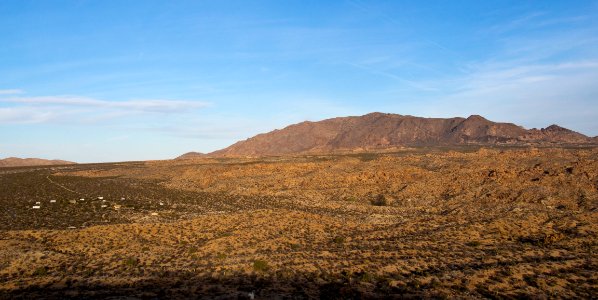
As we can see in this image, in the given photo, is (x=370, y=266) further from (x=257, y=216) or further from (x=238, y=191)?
(x=238, y=191)

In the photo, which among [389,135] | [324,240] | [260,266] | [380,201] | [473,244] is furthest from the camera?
[389,135]

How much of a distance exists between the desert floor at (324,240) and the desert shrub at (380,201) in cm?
14

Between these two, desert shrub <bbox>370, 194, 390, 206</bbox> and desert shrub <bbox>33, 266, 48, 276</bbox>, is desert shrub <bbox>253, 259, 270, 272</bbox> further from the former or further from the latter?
desert shrub <bbox>370, 194, 390, 206</bbox>

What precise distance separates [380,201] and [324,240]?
Result: 13.9m

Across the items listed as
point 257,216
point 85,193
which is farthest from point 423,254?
point 85,193

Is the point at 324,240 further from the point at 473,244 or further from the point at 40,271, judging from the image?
the point at 40,271

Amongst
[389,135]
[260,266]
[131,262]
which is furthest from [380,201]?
[389,135]

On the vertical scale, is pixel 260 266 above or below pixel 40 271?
below

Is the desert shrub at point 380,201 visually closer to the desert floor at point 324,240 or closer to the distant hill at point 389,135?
the desert floor at point 324,240

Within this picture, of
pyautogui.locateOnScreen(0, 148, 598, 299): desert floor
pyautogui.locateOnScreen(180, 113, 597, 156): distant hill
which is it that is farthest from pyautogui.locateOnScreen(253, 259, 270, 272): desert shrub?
pyautogui.locateOnScreen(180, 113, 597, 156): distant hill

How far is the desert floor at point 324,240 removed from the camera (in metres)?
13.8

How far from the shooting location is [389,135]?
555ft

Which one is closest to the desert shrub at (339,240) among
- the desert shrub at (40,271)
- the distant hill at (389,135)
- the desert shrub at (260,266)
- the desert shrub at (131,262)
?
the desert shrub at (260,266)

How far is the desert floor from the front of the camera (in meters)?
13.8
